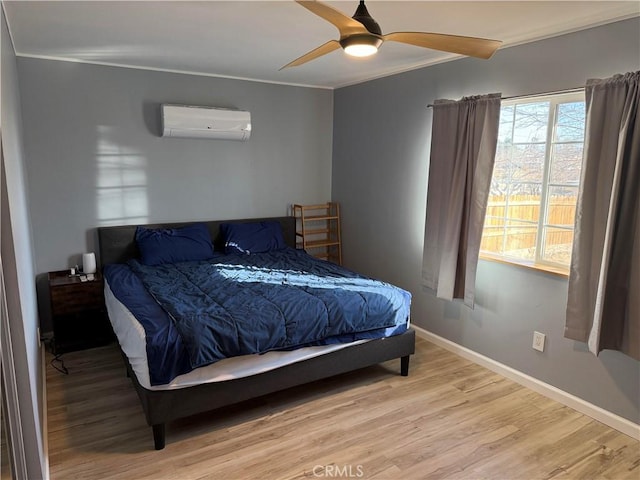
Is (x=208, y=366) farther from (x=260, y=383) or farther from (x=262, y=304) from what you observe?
(x=262, y=304)

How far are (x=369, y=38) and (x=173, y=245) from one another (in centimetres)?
282

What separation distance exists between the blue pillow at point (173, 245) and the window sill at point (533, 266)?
97.3 inches

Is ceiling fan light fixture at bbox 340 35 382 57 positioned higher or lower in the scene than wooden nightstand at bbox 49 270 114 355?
higher

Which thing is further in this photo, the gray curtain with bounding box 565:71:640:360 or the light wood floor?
the gray curtain with bounding box 565:71:640:360

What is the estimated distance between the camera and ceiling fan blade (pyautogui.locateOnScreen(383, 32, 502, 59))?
1.98 meters

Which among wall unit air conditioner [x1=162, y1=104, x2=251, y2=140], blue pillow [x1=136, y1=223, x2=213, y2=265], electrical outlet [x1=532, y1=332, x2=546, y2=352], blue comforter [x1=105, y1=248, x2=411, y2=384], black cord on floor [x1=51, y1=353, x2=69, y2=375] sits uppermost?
wall unit air conditioner [x1=162, y1=104, x2=251, y2=140]

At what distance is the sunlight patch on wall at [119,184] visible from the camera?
13.0ft

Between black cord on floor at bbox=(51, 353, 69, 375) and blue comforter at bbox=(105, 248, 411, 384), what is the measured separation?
701mm

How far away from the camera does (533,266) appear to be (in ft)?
10.2

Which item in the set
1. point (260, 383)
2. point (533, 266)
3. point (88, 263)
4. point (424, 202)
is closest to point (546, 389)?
point (533, 266)

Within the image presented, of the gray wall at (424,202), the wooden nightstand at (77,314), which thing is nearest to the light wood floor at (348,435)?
the gray wall at (424,202)

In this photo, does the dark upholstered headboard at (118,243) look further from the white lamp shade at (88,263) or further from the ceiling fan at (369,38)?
the ceiling fan at (369,38)

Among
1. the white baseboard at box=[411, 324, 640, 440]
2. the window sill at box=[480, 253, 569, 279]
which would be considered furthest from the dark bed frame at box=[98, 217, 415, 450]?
the window sill at box=[480, 253, 569, 279]

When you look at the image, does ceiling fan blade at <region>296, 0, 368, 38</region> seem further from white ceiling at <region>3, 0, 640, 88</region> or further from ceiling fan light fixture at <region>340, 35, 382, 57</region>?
white ceiling at <region>3, 0, 640, 88</region>
